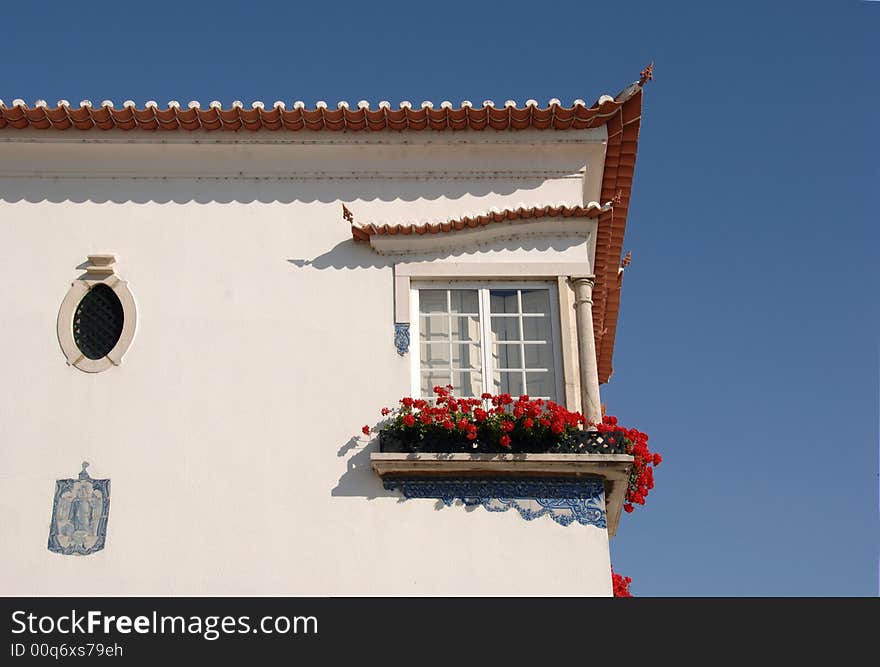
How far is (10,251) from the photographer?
11.7m

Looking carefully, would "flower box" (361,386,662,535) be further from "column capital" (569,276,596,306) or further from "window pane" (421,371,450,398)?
"column capital" (569,276,596,306)

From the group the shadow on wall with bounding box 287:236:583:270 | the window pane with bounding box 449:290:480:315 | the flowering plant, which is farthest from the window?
the flowering plant

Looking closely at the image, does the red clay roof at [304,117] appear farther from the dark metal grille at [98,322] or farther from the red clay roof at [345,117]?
the dark metal grille at [98,322]

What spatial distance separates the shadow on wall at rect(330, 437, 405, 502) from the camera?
33.8 feet

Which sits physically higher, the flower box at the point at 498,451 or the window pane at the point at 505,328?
the window pane at the point at 505,328

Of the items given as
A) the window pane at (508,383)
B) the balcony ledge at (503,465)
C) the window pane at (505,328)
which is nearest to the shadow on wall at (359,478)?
the balcony ledge at (503,465)

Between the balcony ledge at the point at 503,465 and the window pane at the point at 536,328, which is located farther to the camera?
the window pane at the point at 536,328

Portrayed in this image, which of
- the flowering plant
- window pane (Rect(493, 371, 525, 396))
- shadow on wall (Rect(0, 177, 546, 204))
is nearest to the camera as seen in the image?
the flowering plant

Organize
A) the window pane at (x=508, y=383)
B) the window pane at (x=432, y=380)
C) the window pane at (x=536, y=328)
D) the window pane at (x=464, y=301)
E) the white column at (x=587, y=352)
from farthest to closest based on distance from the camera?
the window pane at (x=464, y=301) → the window pane at (x=536, y=328) → the window pane at (x=432, y=380) → the window pane at (x=508, y=383) → the white column at (x=587, y=352)

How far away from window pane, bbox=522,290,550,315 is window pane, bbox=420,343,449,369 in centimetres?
91

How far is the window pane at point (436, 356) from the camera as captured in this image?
11.1m

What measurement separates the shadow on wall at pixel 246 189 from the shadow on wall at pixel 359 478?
9.39 ft
